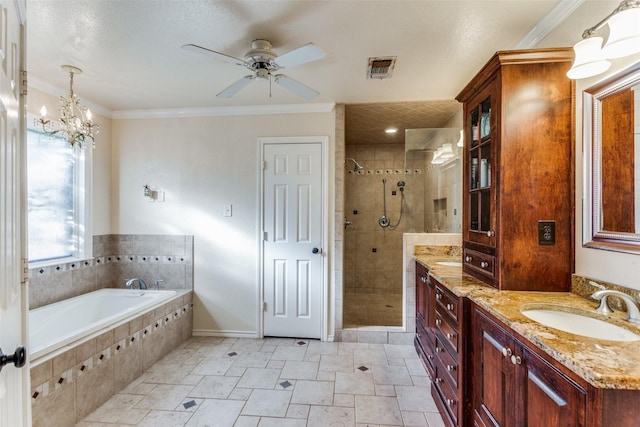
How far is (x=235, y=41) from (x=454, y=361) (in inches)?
95.6

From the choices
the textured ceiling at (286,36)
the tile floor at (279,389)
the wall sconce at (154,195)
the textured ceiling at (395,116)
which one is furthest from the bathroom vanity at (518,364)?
the wall sconce at (154,195)

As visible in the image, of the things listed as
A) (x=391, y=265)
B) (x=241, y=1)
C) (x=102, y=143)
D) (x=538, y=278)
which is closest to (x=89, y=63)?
(x=102, y=143)

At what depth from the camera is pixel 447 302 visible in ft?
6.14

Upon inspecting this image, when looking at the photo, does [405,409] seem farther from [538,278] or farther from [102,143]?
[102,143]

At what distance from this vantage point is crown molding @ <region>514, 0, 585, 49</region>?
1.55 m

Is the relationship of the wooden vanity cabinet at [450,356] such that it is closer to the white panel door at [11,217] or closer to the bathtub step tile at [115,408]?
the white panel door at [11,217]

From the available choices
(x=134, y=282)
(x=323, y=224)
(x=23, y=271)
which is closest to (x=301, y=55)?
(x=23, y=271)

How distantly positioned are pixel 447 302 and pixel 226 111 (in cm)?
279

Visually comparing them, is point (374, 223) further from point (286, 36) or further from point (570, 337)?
point (570, 337)

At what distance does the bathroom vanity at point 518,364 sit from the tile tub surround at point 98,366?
2.33 meters

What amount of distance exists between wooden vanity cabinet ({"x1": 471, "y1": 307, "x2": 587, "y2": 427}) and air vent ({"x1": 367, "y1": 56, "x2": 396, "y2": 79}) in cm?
179

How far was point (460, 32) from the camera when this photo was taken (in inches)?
73.1

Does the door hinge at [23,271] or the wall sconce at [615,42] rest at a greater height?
the wall sconce at [615,42]

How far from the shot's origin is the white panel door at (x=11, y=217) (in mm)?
825
